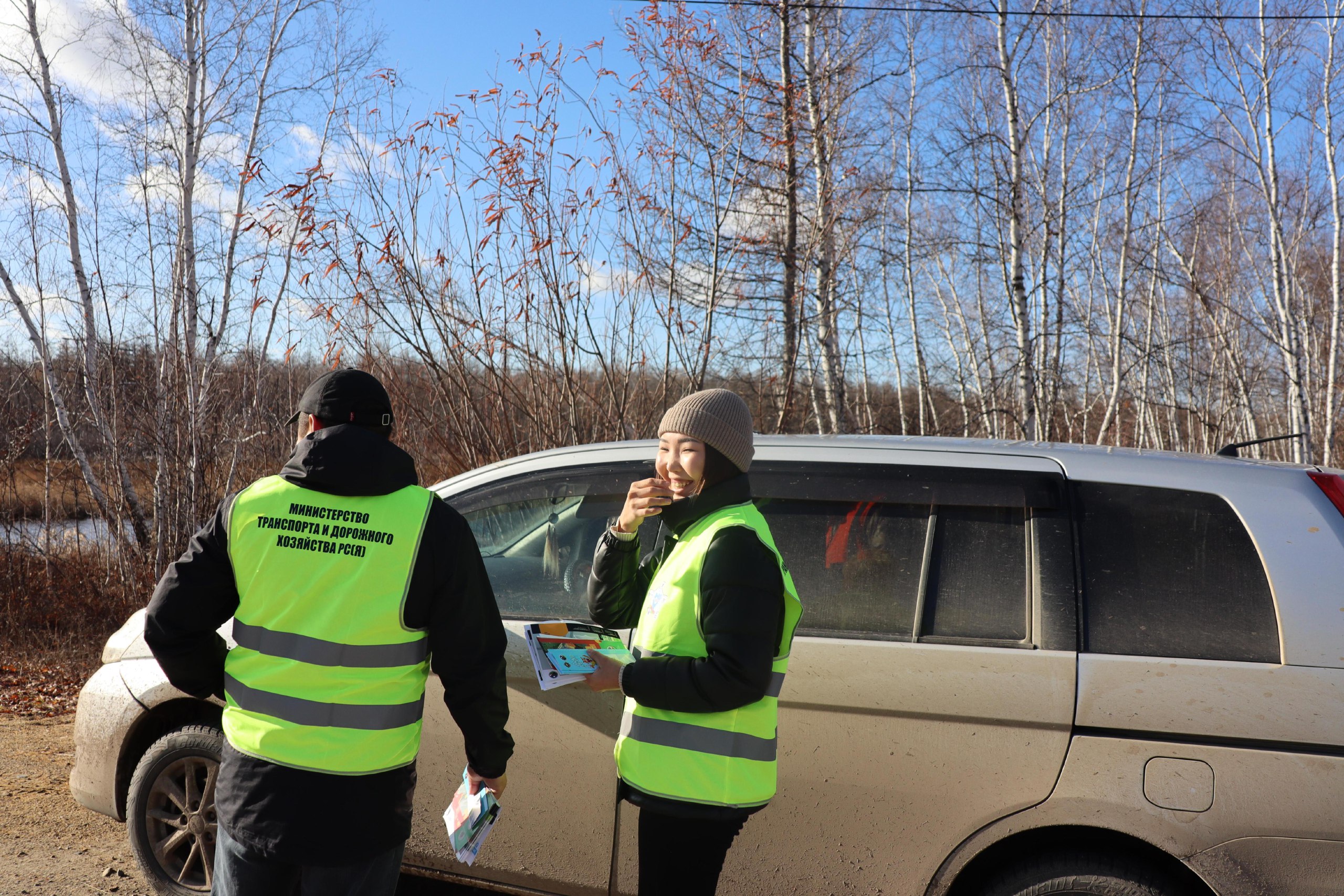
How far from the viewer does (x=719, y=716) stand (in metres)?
1.93

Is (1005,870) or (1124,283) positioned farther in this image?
(1124,283)

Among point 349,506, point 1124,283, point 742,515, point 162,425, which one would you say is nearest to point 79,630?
point 162,425

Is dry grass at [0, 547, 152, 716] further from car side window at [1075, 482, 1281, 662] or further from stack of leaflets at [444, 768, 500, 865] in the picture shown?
car side window at [1075, 482, 1281, 662]

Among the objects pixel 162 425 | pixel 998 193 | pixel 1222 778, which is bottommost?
pixel 1222 778

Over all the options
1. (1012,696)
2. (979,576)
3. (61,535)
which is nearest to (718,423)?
(979,576)

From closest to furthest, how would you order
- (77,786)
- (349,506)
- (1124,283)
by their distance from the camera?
(349,506) → (77,786) → (1124,283)

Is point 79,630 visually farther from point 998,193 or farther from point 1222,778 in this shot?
point 998,193

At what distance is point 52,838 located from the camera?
3914 mm

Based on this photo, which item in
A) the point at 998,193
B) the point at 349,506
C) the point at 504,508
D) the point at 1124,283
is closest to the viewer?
the point at 349,506

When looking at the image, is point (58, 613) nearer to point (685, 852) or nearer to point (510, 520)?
point (510, 520)

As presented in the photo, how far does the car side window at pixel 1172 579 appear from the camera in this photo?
2.20m

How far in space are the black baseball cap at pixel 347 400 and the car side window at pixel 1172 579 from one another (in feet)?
6.24

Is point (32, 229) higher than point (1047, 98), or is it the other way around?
point (1047, 98)

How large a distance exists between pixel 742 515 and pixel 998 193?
41.7 ft
